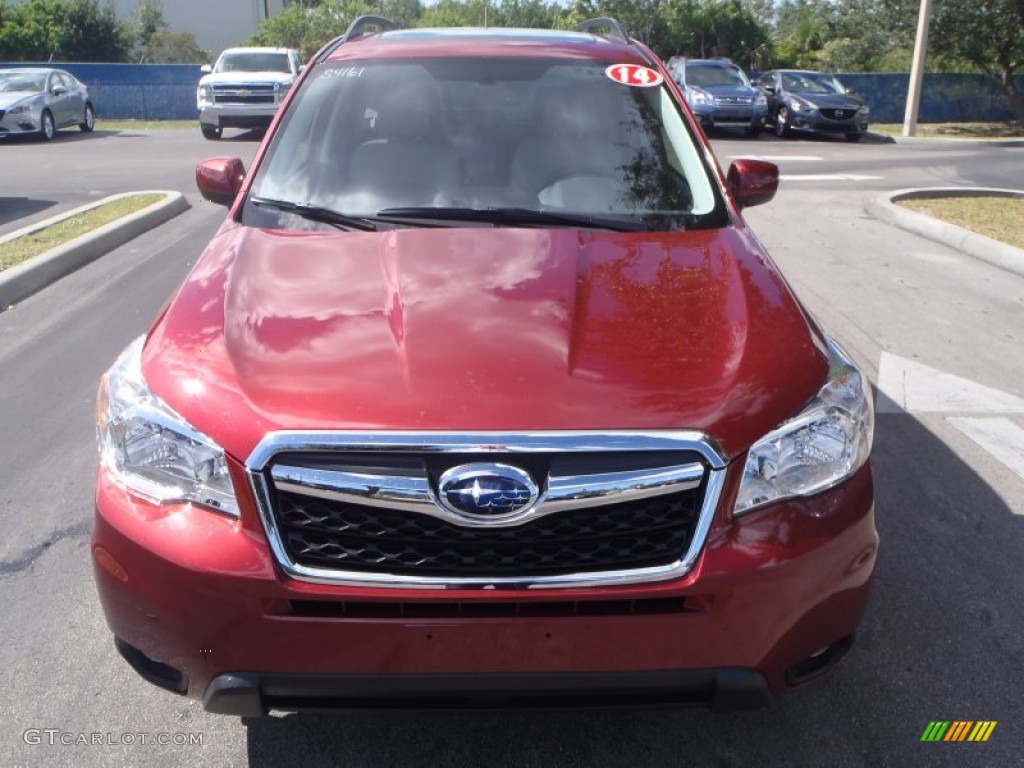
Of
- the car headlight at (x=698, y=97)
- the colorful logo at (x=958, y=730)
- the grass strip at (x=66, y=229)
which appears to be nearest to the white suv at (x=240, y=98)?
the car headlight at (x=698, y=97)

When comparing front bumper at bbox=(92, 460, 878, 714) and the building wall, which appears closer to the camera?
front bumper at bbox=(92, 460, 878, 714)

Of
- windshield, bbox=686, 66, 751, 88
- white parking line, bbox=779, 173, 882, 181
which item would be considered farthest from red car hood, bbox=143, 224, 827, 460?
windshield, bbox=686, 66, 751, 88

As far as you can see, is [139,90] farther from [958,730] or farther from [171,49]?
[958,730]

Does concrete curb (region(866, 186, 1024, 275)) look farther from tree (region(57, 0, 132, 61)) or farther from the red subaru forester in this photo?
tree (region(57, 0, 132, 61))

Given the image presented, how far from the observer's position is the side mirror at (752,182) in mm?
4523

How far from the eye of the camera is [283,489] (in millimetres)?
2377

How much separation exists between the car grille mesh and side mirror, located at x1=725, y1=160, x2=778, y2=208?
2.47m

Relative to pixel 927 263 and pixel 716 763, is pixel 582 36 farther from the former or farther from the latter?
pixel 927 263

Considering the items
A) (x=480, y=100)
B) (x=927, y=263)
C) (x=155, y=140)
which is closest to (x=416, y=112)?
(x=480, y=100)

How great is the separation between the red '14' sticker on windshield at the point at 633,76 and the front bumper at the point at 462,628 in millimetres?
2400

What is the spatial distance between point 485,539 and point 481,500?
0.36 ft

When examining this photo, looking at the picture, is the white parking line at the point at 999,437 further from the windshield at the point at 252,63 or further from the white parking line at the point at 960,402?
the windshield at the point at 252,63

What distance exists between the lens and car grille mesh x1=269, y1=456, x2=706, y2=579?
7.82ft

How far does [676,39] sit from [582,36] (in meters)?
44.3
